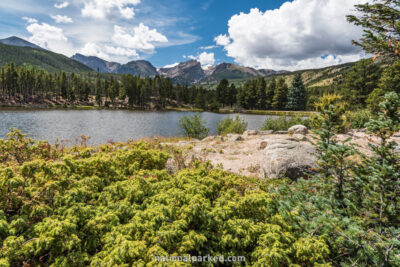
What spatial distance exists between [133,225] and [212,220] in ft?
Answer: 3.81

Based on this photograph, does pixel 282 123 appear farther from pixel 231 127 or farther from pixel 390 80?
pixel 390 80

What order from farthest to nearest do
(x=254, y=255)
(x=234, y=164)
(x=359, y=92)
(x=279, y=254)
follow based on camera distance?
(x=359, y=92), (x=234, y=164), (x=254, y=255), (x=279, y=254)

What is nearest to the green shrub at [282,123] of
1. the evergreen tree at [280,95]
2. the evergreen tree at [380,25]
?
the evergreen tree at [380,25]

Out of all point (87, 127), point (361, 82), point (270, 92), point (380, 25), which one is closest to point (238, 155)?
point (380, 25)

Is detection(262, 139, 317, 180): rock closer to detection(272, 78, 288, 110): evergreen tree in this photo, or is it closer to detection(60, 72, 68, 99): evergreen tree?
detection(272, 78, 288, 110): evergreen tree

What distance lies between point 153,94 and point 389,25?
92.4m

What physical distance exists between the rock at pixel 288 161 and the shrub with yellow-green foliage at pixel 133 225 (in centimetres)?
→ 345

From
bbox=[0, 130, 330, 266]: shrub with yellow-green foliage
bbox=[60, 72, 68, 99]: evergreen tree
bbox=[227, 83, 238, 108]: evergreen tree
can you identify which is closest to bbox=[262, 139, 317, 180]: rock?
bbox=[0, 130, 330, 266]: shrub with yellow-green foliage

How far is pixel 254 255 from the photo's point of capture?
8.18 ft

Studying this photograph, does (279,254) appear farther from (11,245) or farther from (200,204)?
(11,245)

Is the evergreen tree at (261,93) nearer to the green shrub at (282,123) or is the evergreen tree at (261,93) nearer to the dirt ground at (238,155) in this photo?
the green shrub at (282,123)

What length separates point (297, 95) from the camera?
66.1 m

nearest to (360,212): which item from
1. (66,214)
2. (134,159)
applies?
(66,214)

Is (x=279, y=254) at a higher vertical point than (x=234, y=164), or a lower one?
higher
